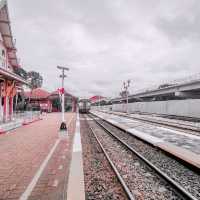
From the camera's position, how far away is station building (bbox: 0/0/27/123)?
1946 centimetres

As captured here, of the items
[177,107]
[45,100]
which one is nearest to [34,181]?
[177,107]

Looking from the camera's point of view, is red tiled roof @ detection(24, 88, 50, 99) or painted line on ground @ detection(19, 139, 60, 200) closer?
painted line on ground @ detection(19, 139, 60, 200)

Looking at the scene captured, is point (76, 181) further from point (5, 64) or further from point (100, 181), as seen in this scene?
point (5, 64)

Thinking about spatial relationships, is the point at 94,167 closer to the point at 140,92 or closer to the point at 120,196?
the point at 120,196

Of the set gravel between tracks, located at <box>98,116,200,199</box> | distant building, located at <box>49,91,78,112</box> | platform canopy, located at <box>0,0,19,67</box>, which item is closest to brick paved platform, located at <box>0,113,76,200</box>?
Answer: gravel between tracks, located at <box>98,116,200,199</box>

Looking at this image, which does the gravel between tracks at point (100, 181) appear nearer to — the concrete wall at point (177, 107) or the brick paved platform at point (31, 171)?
the brick paved platform at point (31, 171)

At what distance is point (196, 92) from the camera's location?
49500mm

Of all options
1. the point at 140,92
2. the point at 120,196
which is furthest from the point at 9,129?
the point at 140,92

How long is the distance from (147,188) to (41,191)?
2602 millimetres

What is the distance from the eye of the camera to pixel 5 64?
23.1 metres

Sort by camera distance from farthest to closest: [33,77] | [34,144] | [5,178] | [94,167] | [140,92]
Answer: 1. [33,77]
2. [140,92]
3. [34,144]
4. [94,167]
5. [5,178]

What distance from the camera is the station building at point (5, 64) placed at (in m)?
19.5

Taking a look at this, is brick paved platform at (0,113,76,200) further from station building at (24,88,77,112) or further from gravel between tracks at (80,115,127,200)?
station building at (24,88,77,112)

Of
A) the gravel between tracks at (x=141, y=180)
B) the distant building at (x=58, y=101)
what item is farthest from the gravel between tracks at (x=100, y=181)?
the distant building at (x=58, y=101)
